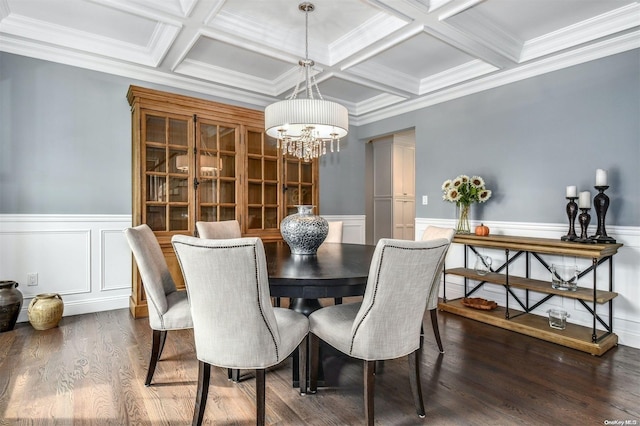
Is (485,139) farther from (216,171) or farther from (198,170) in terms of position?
(198,170)

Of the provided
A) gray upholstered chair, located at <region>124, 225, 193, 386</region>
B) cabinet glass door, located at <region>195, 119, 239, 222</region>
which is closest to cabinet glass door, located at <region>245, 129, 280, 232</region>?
cabinet glass door, located at <region>195, 119, 239, 222</region>

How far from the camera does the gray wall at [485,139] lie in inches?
108

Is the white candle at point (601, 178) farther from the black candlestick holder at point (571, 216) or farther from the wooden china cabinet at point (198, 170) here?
the wooden china cabinet at point (198, 170)

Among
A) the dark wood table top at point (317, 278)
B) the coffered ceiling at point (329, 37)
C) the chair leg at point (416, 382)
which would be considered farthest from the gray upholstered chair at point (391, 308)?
the coffered ceiling at point (329, 37)

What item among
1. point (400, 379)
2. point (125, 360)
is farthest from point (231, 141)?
point (400, 379)

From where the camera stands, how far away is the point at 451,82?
12.2 feet

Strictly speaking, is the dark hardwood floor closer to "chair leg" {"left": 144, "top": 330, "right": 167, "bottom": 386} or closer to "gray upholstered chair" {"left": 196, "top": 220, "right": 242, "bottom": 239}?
"chair leg" {"left": 144, "top": 330, "right": 167, "bottom": 386}

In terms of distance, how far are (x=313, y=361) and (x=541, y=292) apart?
2098 millimetres

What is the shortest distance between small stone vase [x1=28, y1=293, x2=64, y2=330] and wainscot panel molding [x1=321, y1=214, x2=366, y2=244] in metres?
3.28

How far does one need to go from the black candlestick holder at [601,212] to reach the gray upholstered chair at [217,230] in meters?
2.89

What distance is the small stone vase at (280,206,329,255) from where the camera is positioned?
90.7 inches

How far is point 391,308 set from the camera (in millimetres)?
1513

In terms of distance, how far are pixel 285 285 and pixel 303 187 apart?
111 inches

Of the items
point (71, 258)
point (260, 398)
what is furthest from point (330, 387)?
point (71, 258)
